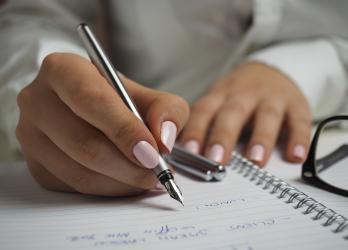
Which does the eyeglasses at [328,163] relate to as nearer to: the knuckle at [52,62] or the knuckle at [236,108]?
the knuckle at [236,108]

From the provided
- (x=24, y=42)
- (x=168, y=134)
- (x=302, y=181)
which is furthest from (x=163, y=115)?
(x=24, y=42)

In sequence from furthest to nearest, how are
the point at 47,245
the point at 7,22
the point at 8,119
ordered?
1. the point at 7,22
2. the point at 8,119
3. the point at 47,245

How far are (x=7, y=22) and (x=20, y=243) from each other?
1.30 feet

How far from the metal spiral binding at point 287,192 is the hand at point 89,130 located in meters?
0.07

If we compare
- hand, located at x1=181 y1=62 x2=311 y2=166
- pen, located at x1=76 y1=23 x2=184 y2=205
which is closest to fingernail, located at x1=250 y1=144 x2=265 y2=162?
hand, located at x1=181 y1=62 x2=311 y2=166

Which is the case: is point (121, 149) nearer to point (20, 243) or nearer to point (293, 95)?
point (20, 243)

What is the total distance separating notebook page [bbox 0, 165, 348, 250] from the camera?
0.22 metres

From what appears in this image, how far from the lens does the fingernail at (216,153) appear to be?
348 millimetres

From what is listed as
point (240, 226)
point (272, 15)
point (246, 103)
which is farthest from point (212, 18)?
point (240, 226)

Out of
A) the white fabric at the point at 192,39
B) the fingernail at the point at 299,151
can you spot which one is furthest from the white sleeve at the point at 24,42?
the fingernail at the point at 299,151

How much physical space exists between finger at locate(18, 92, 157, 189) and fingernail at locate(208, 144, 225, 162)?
9 centimetres

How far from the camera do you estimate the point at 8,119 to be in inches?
17.4

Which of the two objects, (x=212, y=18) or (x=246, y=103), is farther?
(x=212, y=18)

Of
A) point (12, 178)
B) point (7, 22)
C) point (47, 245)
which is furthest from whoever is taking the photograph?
point (7, 22)
